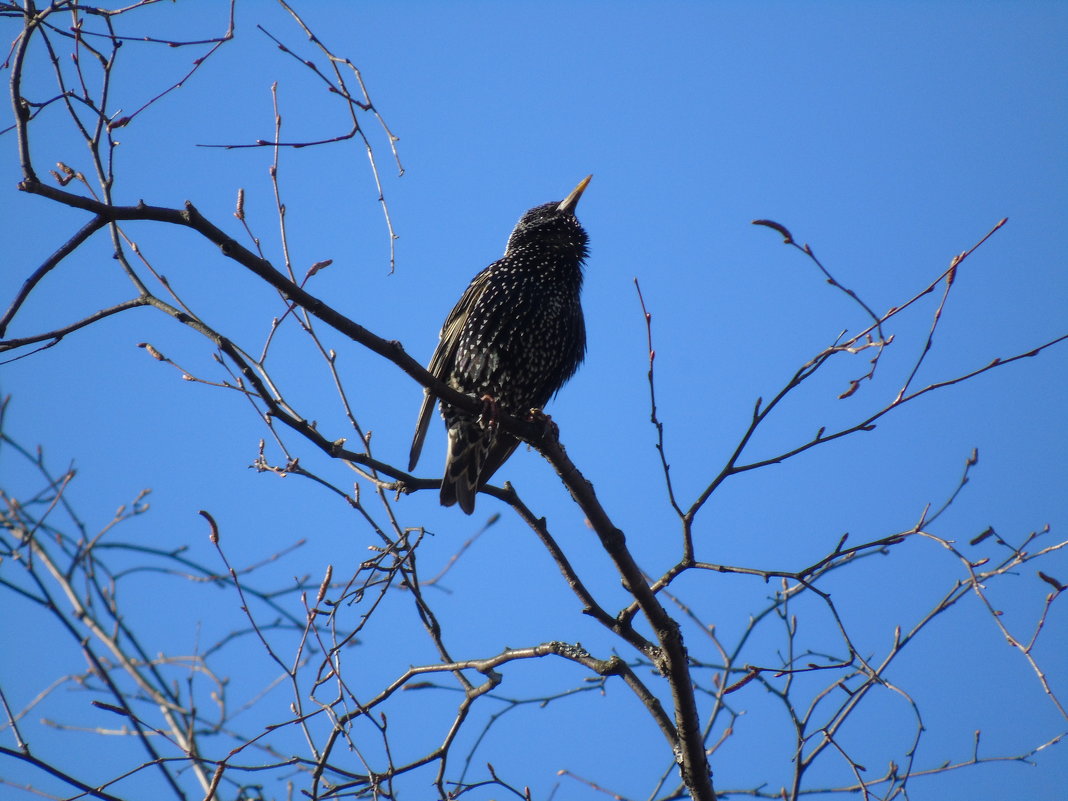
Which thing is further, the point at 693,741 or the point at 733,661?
the point at 733,661

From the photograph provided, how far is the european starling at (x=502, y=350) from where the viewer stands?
4.93 meters

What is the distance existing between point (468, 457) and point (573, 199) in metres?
1.88

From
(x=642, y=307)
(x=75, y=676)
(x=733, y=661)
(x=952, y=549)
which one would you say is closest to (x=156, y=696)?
(x=75, y=676)

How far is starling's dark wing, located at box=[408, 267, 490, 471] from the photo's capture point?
4.93m

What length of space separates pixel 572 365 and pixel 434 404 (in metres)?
0.82

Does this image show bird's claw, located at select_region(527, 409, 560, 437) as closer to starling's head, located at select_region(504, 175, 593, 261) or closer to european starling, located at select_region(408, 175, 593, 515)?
european starling, located at select_region(408, 175, 593, 515)

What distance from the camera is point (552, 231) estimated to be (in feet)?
18.0

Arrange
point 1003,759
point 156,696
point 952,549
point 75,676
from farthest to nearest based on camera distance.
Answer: point 75,676 < point 156,696 < point 1003,759 < point 952,549

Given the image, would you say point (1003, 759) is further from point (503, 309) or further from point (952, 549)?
point (503, 309)

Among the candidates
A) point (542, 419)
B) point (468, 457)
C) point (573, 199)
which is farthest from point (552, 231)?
point (542, 419)

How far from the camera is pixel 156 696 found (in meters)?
3.99

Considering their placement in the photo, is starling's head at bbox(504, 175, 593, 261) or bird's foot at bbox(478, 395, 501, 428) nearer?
bird's foot at bbox(478, 395, 501, 428)

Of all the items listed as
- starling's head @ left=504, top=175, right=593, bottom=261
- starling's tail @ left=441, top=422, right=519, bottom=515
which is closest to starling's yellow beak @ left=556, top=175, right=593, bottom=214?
starling's head @ left=504, top=175, right=593, bottom=261

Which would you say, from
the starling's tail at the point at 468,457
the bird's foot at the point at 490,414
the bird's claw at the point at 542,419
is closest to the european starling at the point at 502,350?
the starling's tail at the point at 468,457
